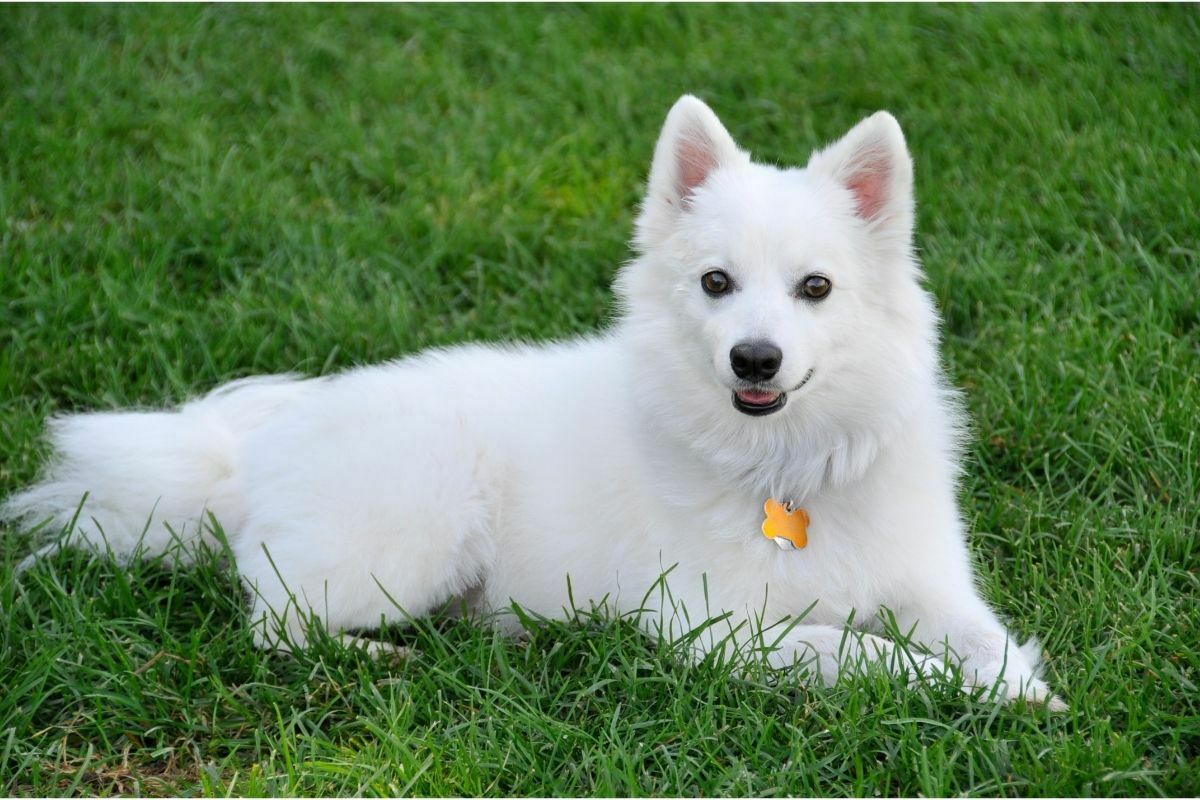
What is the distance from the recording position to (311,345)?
486cm

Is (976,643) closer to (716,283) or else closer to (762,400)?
(762,400)

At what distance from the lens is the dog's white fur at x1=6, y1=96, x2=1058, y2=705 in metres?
3.31

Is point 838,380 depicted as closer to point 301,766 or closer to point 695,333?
point 695,333

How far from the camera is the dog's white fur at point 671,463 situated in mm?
3311

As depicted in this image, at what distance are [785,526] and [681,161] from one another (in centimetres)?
104

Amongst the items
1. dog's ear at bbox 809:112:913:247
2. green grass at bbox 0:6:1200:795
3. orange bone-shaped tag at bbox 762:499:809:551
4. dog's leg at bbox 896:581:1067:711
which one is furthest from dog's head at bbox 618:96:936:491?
green grass at bbox 0:6:1200:795

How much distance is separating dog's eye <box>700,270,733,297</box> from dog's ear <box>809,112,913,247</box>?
400 mm

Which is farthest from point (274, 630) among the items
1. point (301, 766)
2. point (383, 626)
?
point (301, 766)

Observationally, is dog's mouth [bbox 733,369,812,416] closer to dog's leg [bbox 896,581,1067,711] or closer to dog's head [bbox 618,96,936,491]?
dog's head [bbox 618,96,936,491]

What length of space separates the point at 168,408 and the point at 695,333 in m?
2.19

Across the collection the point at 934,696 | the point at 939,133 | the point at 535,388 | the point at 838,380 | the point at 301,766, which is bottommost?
the point at 301,766

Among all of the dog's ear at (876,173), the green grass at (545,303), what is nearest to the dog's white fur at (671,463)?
the dog's ear at (876,173)

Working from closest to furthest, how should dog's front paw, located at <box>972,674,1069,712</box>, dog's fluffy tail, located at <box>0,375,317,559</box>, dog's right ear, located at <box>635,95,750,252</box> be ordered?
dog's front paw, located at <box>972,674,1069,712</box>, dog's right ear, located at <box>635,95,750,252</box>, dog's fluffy tail, located at <box>0,375,317,559</box>

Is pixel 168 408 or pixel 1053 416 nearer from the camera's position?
pixel 1053 416
